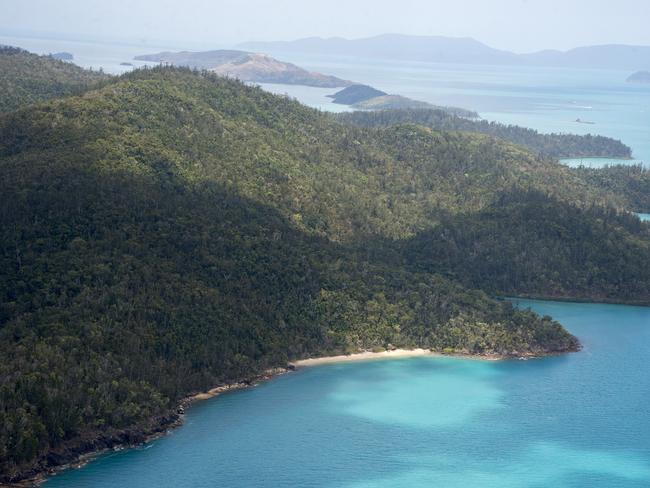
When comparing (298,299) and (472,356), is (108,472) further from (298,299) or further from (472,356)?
(472,356)

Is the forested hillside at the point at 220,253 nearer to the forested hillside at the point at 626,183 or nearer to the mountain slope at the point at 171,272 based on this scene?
the mountain slope at the point at 171,272

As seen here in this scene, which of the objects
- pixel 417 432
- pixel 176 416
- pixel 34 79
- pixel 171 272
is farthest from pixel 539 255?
pixel 34 79

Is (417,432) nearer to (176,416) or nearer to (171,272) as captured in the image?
(176,416)

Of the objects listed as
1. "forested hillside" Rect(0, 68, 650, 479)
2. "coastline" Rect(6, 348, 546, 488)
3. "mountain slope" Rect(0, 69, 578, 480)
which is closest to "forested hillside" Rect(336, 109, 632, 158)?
"forested hillside" Rect(0, 68, 650, 479)

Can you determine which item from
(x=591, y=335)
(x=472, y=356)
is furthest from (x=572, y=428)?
(x=591, y=335)

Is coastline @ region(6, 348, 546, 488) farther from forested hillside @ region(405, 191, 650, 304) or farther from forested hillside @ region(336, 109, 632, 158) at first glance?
forested hillside @ region(336, 109, 632, 158)

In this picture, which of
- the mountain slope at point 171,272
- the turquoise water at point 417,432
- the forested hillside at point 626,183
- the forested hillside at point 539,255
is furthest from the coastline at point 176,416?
the forested hillside at point 626,183

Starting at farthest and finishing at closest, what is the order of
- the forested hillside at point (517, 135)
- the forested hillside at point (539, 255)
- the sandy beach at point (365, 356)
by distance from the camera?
1. the forested hillside at point (517, 135)
2. the forested hillside at point (539, 255)
3. the sandy beach at point (365, 356)
